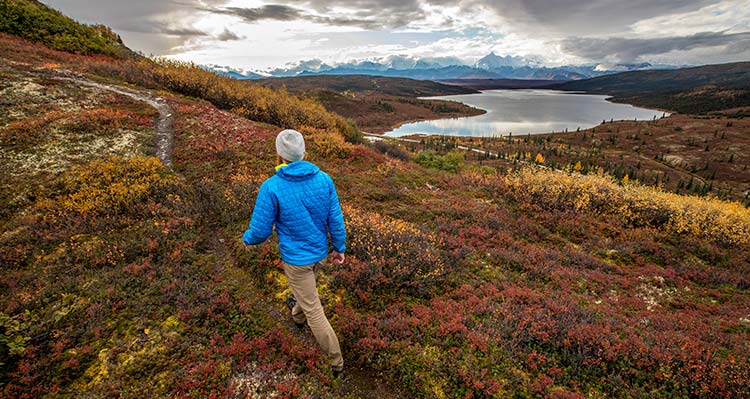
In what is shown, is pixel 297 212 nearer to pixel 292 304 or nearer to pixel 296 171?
pixel 296 171

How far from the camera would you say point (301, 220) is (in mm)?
4910

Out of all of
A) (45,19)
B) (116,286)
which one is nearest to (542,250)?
(116,286)

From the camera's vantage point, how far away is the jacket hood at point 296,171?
4.66 metres

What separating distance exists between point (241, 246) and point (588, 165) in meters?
86.2

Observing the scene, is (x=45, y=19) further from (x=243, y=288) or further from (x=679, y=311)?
(x=679, y=311)

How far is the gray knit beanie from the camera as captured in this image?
462cm

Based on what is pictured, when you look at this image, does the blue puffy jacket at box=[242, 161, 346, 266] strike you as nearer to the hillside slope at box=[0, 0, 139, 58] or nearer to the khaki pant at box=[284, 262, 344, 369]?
the khaki pant at box=[284, 262, 344, 369]

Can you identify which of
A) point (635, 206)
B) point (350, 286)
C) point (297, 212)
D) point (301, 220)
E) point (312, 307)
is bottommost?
point (635, 206)

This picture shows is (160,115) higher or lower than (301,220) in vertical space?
higher

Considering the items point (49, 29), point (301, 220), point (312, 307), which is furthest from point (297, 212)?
point (49, 29)

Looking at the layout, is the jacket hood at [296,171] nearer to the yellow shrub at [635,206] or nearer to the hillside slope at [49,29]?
the yellow shrub at [635,206]

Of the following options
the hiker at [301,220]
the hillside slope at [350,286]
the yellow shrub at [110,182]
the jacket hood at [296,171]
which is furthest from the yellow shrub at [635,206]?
the yellow shrub at [110,182]

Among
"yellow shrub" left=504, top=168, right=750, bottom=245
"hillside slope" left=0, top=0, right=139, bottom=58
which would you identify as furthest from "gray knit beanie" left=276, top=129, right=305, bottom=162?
"hillside slope" left=0, top=0, right=139, bottom=58

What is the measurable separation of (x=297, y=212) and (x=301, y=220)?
0.15 metres
